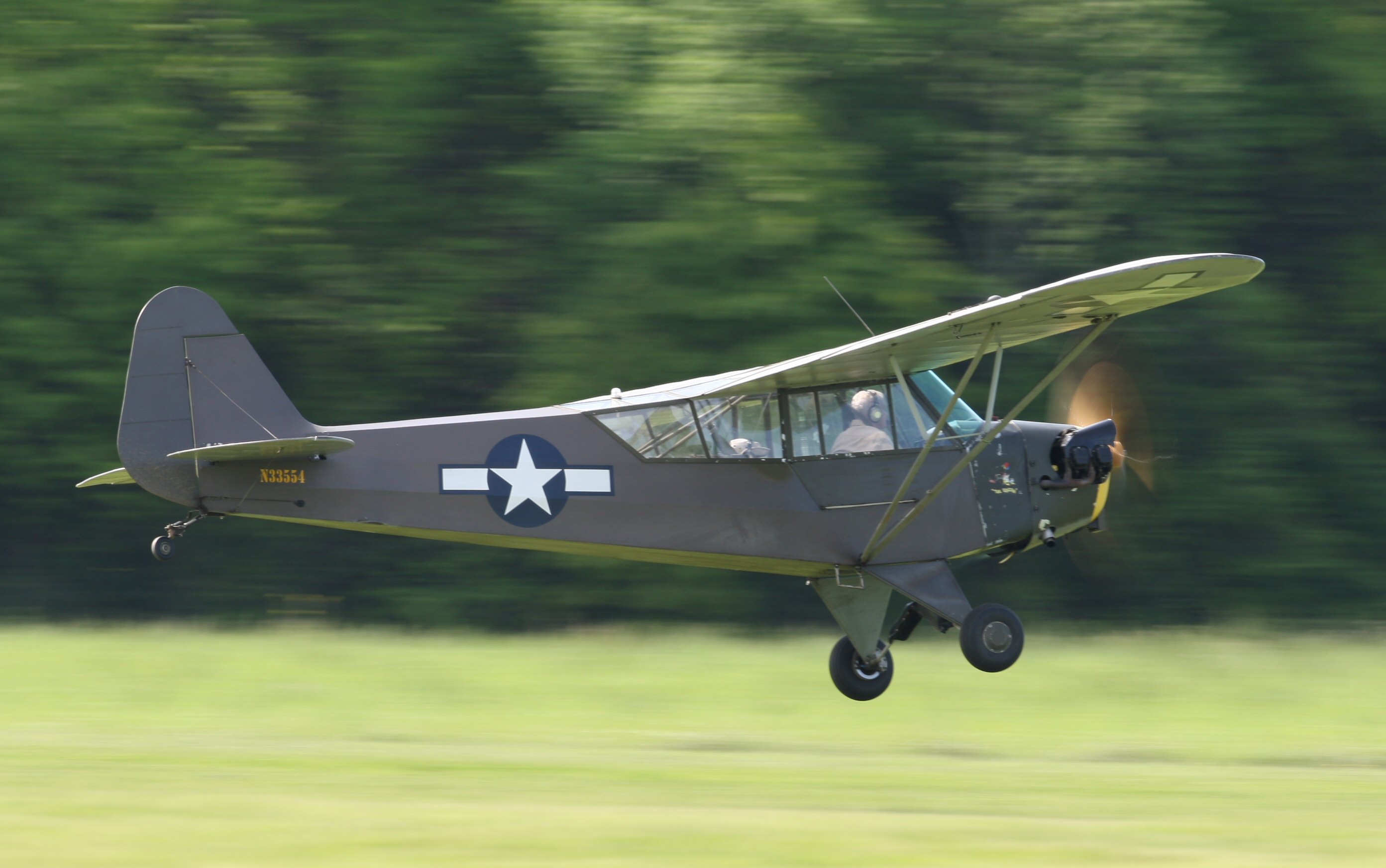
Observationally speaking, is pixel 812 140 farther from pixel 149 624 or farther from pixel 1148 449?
pixel 149 624

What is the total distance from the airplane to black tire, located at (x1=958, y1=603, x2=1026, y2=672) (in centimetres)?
1

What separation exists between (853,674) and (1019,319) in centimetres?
291

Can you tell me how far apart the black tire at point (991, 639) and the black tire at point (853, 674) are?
99 centimetres

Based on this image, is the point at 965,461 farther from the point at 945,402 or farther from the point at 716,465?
the point at 716,465

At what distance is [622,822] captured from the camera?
7.34 metres

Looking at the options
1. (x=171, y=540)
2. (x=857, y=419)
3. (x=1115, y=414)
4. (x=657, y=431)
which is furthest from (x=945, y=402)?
(x=171, y=540)

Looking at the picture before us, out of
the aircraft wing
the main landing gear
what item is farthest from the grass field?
the aircraft wing

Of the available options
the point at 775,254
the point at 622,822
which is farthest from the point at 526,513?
the point at 775,254

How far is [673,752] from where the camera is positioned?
9.55 m

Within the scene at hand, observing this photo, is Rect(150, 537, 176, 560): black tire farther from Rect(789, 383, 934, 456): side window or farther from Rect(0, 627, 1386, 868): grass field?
Rect(789, 383, 934, 456): side window

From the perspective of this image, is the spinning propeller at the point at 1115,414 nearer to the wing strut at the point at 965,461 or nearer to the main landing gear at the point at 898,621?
the wing strut at the point at 965,461

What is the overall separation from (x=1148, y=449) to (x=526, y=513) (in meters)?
4.38

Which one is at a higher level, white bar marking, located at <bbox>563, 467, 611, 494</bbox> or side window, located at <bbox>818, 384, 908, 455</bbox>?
side window, located at <bbox>818, 384, 908, 455</bbox>

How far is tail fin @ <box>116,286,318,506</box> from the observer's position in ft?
29.5
